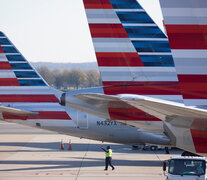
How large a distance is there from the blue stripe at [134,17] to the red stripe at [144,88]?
2.28 m

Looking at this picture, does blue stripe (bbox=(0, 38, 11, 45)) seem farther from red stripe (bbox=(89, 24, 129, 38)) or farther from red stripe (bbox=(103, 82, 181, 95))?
red stripe (bbox=(103, 82, 181, 95))

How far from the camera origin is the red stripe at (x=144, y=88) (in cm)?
1391

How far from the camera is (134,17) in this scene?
15328 mm

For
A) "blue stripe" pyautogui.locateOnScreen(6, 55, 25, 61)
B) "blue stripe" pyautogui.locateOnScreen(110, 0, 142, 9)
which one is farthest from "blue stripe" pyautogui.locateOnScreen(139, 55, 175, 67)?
"blue stripe" pyautogui.locateOnScreen(6, 55, 25, 61)

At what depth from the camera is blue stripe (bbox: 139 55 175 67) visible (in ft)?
48.8

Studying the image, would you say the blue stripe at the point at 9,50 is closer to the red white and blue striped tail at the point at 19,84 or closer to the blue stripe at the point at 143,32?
the red white and blue striped tail at the point at 19,84

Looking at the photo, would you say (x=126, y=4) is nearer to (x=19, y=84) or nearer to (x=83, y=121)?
(x=83, y=121)

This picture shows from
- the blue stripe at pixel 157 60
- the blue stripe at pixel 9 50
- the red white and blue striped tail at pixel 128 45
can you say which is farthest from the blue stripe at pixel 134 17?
the blue stripe at pixel 9 50

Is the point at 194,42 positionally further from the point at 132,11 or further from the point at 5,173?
the point at 5,173

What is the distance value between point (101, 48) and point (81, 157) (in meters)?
12.3

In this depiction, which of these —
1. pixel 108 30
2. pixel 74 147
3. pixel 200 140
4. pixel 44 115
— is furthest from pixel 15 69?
pixel 200 140

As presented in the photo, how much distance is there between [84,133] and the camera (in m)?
24.0

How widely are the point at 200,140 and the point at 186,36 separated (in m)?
2.12

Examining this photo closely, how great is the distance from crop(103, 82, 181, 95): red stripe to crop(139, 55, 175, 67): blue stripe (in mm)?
715
